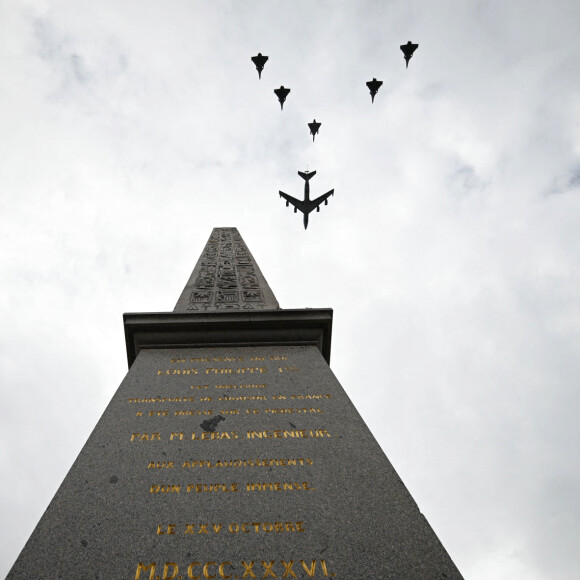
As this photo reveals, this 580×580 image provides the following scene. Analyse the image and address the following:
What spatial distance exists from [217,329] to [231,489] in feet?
9.03

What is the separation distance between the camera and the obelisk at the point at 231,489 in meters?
2.64

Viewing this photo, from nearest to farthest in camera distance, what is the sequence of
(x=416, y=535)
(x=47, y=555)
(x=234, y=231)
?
(x=47, y=555) < (x=416, y=535) < (x=234, y=231)

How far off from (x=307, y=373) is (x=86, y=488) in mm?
2491

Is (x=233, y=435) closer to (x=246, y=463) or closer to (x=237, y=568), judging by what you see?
(x=246, y=463)

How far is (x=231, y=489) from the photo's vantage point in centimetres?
324

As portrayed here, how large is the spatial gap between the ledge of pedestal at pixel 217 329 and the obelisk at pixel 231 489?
1.08 feet

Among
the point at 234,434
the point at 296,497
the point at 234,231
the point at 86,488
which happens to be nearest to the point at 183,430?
the point at 234,434

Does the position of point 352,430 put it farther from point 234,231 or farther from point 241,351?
point 234,231

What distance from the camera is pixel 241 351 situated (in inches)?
221

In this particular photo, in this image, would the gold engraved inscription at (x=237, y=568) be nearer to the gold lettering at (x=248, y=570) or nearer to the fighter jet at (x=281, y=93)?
the gold lettering at (x=248, y=570)

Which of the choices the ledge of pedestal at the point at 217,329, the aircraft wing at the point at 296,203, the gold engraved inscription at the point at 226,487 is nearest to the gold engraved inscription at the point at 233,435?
the gold engraved inscription at the point at 226,487

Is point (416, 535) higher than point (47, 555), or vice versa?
point (416, 535)

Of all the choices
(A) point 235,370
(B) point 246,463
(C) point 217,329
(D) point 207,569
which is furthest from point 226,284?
(D) point 207,569

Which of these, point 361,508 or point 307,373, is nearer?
point 361,508
